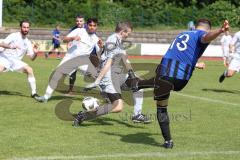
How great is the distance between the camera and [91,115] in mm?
10125

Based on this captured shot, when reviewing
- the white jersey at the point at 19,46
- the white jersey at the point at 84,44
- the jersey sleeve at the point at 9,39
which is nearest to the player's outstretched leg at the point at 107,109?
the white jersey at the point at 84,44

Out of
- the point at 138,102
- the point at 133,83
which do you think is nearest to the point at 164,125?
the point at 133,83

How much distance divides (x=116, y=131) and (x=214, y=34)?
2.93 metres

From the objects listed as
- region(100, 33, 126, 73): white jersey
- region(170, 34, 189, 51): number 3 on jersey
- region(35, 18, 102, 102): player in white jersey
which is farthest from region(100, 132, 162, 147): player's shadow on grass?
region(35, 18, 102, 102): player in white jersey

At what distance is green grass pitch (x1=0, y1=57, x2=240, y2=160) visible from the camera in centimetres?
795

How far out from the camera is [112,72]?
32.6ft

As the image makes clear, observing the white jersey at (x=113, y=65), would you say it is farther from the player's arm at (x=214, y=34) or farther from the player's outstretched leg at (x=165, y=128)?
the player's arm at (x=214, y=34)

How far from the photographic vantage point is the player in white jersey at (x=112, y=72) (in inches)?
380

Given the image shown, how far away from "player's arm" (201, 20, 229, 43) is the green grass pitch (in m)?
1.60

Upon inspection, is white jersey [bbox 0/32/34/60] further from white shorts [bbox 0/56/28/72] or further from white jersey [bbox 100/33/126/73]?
white jersey [bbox 100/33/126/73]

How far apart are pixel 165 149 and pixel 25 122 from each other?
3134 mm

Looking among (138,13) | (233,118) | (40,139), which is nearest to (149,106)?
(233,118)

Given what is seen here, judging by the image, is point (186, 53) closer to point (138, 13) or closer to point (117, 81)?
point (117, 81)

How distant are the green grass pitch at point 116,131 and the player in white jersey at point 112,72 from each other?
32 cm
